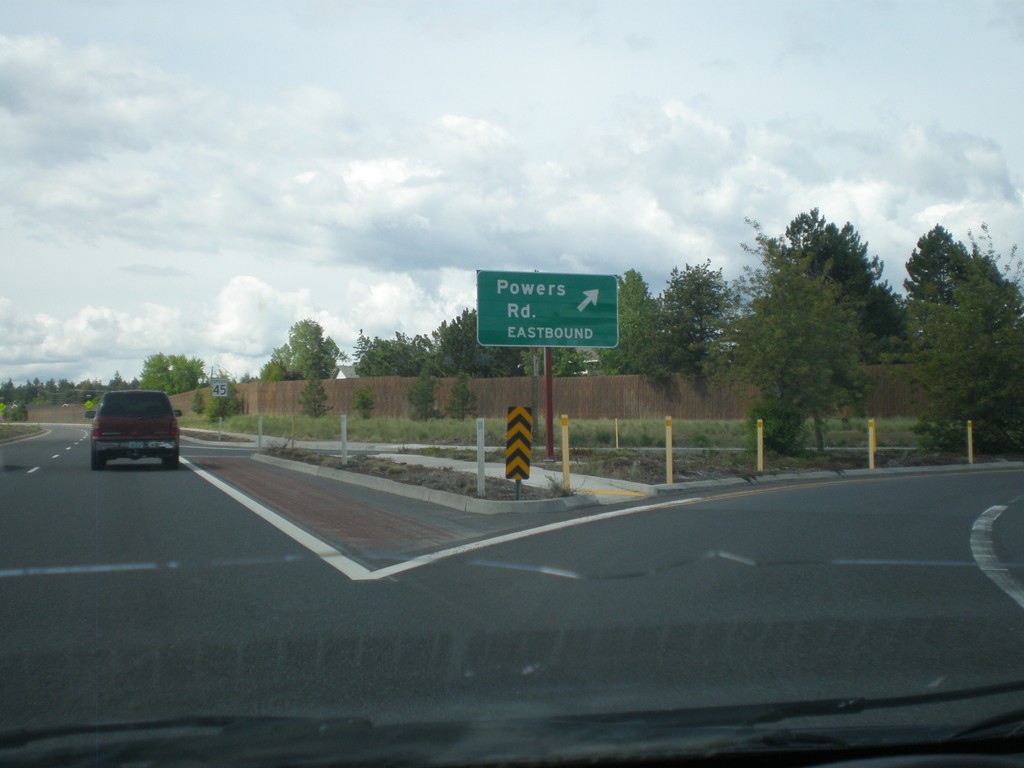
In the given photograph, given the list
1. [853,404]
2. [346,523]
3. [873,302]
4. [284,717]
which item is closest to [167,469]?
[346,523]

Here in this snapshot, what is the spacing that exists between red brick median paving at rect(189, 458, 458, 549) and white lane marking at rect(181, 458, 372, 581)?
0.16m

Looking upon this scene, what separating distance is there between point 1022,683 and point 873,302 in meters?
56.9

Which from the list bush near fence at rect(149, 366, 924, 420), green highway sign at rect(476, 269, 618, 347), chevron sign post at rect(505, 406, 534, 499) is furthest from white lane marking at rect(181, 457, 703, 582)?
bush near fence at rect(149, 366, 924, 420)

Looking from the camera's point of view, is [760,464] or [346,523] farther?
[760,464]

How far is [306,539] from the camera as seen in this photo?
11633 millimetres

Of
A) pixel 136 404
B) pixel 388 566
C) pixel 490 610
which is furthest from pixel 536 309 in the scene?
pixel 490 610

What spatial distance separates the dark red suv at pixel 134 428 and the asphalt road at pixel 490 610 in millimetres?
10396

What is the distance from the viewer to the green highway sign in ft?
71.3

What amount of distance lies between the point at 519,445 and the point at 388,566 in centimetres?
581

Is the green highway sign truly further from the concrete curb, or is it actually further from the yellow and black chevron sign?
the yellow and black chevron sign

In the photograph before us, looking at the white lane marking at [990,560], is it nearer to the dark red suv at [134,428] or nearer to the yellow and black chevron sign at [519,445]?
the yellow and black chevron sign at [519,445]

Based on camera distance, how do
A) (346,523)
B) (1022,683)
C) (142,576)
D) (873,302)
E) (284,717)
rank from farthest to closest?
(873,302) → (346,523) → (142,576) → (1022,683) → (284,717)

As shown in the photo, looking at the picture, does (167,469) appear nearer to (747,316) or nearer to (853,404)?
(747,316)

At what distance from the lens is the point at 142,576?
9.20 m
